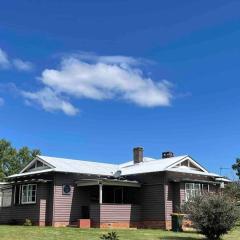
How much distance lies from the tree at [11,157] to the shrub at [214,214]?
59450 mm

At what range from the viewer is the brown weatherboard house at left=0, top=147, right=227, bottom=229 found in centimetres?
3438

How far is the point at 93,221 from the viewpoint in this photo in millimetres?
33375

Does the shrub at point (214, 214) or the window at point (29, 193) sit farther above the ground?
the window at point (29, 193)

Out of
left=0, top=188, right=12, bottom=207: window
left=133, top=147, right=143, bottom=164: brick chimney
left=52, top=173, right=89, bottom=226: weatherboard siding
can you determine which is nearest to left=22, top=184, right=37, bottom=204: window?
left=52, top=173, right=89, bottom=226: weatherboard siding

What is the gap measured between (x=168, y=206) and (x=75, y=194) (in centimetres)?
673

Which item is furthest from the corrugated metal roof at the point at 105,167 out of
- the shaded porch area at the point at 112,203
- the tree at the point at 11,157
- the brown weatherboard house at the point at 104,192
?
the tree at the point at 11,157

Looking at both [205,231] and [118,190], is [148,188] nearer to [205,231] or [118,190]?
[118,190]

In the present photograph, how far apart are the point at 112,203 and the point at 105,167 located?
217 inches

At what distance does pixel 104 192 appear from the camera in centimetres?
3759

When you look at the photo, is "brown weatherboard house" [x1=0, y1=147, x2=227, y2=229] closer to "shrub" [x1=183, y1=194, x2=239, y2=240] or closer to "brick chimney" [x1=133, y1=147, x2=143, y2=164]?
"brick chimney" [x1=133, y1=147, x2=143, y2=164]

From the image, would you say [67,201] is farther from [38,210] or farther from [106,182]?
[106,182]

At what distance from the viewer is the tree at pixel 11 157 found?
8057 cm

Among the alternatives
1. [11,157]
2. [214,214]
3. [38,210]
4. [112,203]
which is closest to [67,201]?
[38,210]

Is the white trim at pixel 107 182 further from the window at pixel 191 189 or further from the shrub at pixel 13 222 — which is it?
the shrub at pixel 13 222
